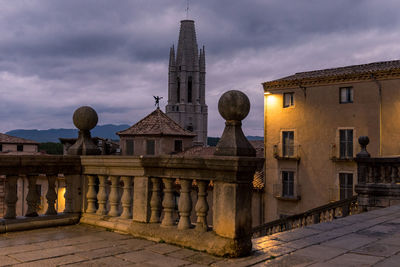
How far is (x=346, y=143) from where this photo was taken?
28.7m

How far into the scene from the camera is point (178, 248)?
189 inches

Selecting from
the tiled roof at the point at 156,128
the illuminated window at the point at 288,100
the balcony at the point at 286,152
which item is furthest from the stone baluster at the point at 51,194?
the tiled roof at the point at 156,128

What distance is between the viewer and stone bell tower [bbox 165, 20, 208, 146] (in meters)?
107

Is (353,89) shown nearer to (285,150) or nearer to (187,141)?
(285,150)

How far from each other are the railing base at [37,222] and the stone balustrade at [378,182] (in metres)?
8.67

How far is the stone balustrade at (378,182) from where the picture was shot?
1129 cm

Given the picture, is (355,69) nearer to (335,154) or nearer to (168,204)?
(335,154)

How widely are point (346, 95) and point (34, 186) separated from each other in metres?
26.8

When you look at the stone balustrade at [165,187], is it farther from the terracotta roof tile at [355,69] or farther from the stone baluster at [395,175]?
the terracotta roof tile at [355,69]

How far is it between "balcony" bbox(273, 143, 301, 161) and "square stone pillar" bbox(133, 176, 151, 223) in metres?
26.2

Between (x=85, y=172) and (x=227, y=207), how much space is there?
10.8 ft

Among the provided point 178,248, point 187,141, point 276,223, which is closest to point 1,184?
point 187,141

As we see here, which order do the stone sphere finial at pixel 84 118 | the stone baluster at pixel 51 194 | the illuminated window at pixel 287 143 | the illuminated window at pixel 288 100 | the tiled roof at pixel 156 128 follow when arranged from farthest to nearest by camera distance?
the tiled roof at pixel 156 128 → the illuminated window at pixel 288 100 → the illuminated window at pixel 287 143 → the stone sphere finial at pixel 84 118 → the stone baluster at pixel 51 194

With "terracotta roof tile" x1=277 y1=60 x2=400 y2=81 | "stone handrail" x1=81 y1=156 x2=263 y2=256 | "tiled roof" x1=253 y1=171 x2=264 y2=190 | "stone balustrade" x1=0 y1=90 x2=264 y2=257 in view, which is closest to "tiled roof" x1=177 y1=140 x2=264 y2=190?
"tiled roof" x1=253 y1=171 x2=264 y2=190
